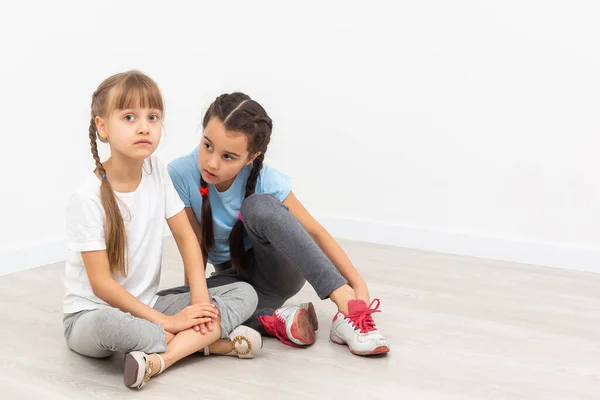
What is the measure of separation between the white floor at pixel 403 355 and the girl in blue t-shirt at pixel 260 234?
0.05 m

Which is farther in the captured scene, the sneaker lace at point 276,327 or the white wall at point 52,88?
the white wall at point 52,88

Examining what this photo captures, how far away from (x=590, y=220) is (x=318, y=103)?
0.99 metres

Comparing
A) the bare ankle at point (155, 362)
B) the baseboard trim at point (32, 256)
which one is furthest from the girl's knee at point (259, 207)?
the baseboard trim at point (32, 256)

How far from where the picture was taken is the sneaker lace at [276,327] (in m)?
1.66

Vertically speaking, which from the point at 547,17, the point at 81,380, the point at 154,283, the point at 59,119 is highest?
the point at 547,17

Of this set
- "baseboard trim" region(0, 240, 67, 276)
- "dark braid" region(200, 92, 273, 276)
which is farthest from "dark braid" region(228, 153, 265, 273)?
"baseboard trim" region(0, 240, 67, 276)

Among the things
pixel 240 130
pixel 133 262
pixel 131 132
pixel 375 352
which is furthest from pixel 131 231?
pixel 375 352

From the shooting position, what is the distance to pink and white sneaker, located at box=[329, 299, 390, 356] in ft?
5.22

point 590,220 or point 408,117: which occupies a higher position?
point 408,117

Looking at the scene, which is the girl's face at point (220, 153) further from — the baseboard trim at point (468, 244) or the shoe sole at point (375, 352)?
the baseboard trim at point (468, 244)

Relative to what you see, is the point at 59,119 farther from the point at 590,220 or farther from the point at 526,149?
the point at 590,220

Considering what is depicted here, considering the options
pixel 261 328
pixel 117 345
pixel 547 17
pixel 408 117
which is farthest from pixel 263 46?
pixel 117 345

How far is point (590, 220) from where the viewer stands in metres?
2.40

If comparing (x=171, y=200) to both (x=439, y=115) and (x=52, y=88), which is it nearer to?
(x=52, y=88)
